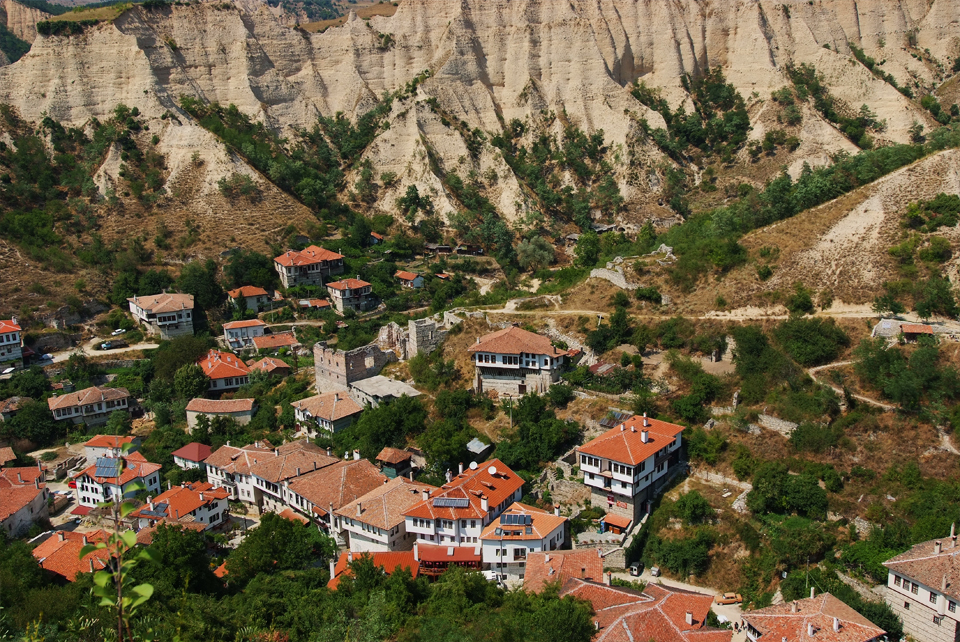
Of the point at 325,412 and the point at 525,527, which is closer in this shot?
the point at 525,527

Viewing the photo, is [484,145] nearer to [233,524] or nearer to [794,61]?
[794,61]

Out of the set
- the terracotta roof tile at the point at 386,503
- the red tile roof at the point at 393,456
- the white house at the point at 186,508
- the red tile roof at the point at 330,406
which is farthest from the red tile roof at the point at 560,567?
the red tile roof at the point at 330,406

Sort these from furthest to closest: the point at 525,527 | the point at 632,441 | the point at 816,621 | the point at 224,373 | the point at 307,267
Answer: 1. the point at 307,267
2. the point at 224,373
3. the point at 632,441
4. the point at 525,527
5. the point at 816,621

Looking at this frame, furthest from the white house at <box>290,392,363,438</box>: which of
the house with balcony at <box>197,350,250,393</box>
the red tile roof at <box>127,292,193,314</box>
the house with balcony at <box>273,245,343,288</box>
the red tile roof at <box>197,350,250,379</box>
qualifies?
the house with balcony at <box>273,245,343,288</box>

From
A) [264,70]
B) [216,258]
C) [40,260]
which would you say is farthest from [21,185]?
[264,70]

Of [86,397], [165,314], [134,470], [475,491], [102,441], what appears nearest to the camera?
[475,491]

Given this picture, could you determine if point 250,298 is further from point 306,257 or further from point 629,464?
point 629,464

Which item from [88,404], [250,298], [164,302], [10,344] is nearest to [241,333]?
[250,298]
